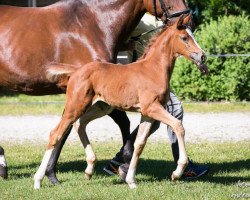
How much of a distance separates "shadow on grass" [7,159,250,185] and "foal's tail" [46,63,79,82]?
1400mm

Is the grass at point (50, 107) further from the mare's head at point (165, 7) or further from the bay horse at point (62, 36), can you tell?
the mare's head at point (165, 7)

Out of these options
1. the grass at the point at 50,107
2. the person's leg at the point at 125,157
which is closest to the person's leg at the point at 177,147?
the person's leg at the point at 125,157

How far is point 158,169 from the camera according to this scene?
7.93 meters

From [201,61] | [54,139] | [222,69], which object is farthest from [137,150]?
[222,69]

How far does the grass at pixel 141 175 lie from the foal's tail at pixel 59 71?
1.12m

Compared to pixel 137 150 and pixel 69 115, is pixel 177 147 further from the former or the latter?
pixel 69 115

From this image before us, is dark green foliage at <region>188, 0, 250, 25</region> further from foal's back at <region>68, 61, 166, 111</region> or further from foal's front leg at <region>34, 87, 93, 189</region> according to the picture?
foal's front leg at <region>34, 87, 93, 189</region>

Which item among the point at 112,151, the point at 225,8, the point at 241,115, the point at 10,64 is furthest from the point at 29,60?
the point at 225,8

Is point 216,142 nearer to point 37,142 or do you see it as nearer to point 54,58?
point 37,142

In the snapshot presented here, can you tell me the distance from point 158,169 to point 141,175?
53 cm

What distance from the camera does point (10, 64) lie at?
6926 millimetres

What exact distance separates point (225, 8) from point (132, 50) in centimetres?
1029

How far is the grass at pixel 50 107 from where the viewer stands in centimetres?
1414

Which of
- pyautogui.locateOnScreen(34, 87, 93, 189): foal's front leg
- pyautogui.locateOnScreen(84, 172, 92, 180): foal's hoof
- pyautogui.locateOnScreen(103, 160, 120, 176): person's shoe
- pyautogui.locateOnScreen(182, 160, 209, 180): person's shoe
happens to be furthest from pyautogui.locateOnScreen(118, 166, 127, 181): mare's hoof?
pyautogui.locateOnScreen(34, 87, 93, 189): foal's front leg
